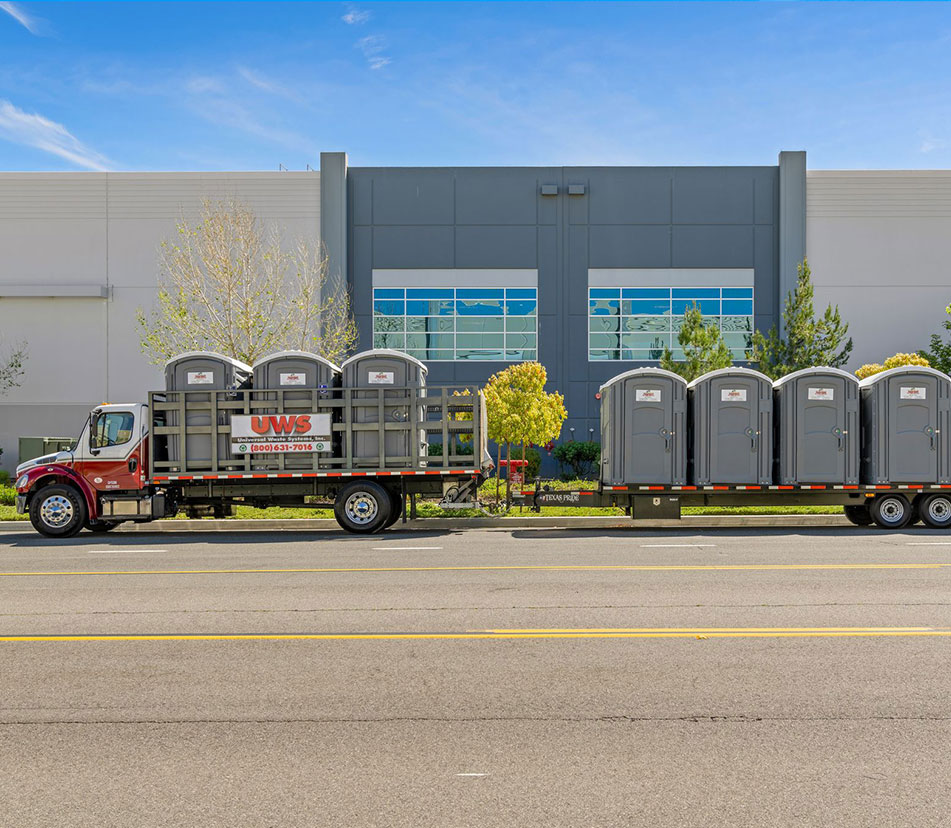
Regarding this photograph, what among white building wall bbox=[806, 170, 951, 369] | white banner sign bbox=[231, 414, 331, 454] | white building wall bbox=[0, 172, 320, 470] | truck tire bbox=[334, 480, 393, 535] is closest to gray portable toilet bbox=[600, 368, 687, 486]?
truck tire bbox=[334, 480, 393, 535]

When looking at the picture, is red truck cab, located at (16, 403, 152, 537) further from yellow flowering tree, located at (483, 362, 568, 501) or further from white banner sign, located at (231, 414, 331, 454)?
yellow flowering tree, located at (483, 362, 568, 501)

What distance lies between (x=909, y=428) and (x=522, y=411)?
7790mm

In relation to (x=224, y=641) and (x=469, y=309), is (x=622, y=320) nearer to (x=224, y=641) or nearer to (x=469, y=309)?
(x=469, y=309)

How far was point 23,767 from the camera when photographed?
171 inches

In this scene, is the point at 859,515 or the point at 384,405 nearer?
the point at 384,405

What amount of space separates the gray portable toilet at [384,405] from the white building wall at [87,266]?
16.7 m

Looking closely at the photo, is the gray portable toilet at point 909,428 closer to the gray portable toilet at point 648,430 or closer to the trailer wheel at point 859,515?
the trailer wheel at point 859,515

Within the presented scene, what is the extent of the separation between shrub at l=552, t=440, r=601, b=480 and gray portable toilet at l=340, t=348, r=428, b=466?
14.3 m

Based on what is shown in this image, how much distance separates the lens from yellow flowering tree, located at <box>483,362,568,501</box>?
19.7 metres

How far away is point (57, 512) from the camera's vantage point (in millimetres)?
15516

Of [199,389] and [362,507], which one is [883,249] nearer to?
[362,507]

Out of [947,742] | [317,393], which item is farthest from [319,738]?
[317,393]

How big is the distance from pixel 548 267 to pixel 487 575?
22462 millimetres

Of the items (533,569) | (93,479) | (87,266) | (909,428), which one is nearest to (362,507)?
(93,479)
